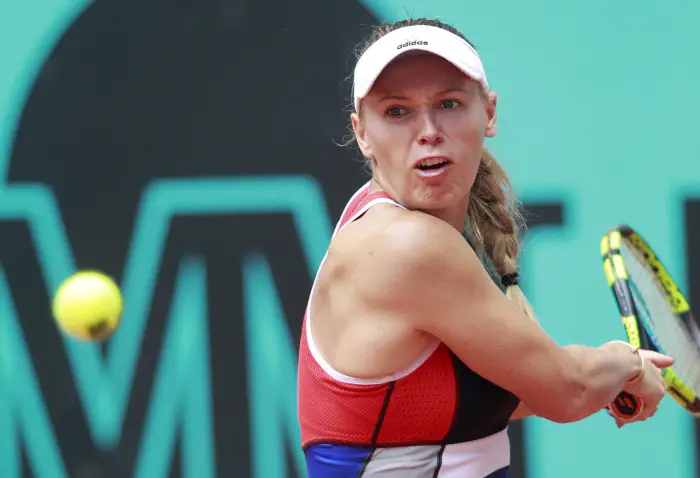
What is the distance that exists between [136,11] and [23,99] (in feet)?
1.70

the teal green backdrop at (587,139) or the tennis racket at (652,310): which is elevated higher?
the teal green backdrop at (587,139)

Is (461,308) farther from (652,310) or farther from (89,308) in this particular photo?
(89,308)

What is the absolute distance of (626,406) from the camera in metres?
2.14

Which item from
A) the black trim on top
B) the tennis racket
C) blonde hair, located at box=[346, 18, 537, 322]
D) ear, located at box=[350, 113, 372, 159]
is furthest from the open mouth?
the tennis racket

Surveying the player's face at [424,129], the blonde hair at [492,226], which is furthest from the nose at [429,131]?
the blonde hair at [492,226]

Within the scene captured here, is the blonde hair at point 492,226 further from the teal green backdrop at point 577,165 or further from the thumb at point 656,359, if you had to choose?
the teal green backdrop at point 577,165

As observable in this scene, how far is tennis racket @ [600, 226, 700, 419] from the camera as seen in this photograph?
94.9 inches

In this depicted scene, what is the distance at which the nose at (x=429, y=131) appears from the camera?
182cm

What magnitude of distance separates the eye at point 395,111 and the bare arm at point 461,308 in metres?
0.18

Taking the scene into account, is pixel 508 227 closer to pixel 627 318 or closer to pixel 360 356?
pixel 627 318

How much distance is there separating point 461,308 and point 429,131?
30 cm

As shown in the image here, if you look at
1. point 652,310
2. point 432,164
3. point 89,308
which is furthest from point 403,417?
point 89,308

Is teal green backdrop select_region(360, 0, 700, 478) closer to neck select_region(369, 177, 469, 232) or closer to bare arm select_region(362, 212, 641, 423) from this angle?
neck select_region(369, 177, 469, 232)

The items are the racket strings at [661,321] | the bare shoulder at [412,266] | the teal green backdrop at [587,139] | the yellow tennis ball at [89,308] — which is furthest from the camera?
the teal green backdrop at [587,139]
